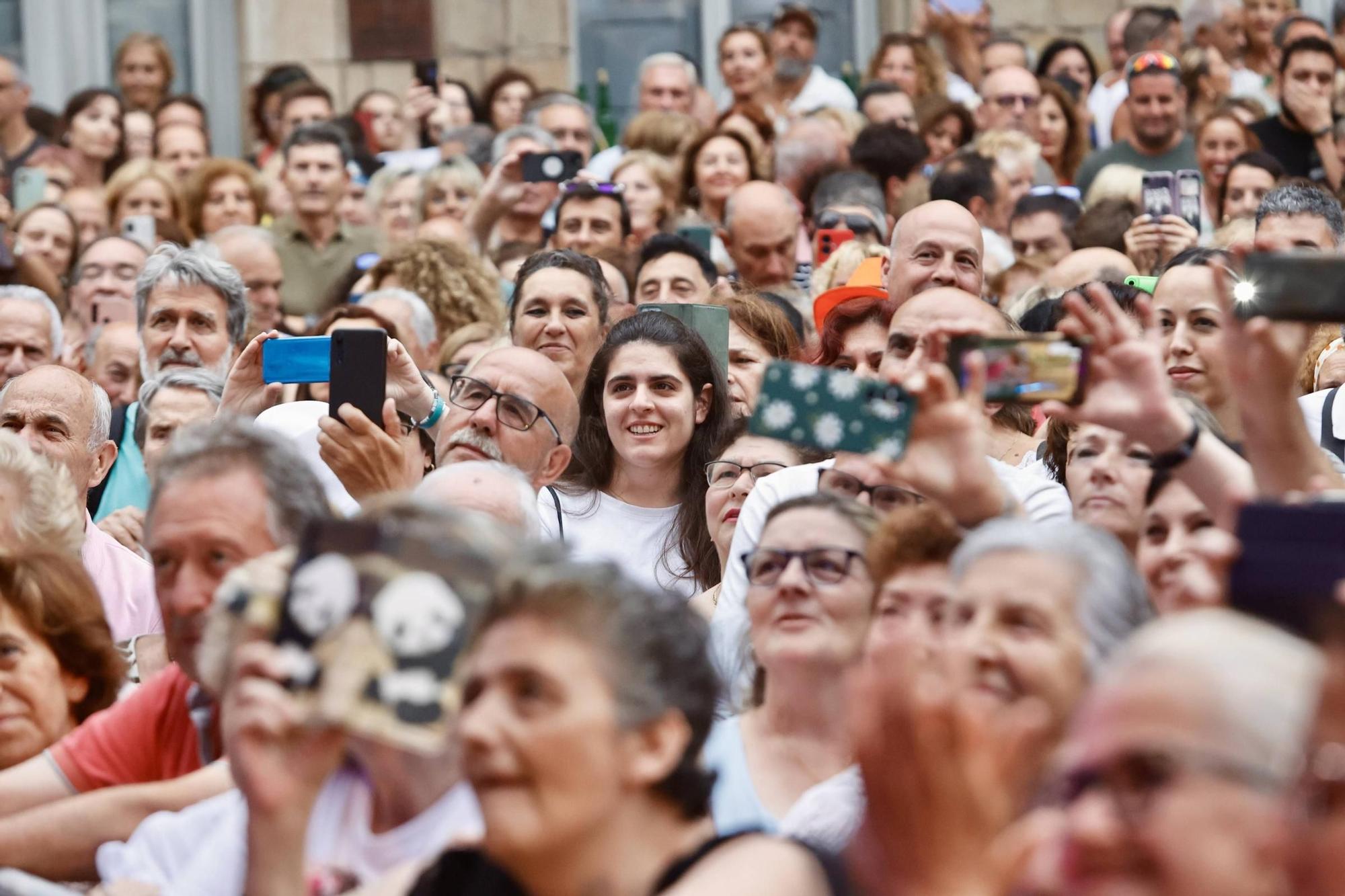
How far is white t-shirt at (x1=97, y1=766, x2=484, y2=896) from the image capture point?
9.38 ft

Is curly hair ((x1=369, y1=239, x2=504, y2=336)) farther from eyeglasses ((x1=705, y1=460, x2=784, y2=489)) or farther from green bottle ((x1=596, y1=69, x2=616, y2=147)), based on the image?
green bottle ((x1=596, y1=69, x2=616, y2=147))

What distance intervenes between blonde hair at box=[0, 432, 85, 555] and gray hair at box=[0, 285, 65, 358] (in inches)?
92.0

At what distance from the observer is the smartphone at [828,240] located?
7.47m

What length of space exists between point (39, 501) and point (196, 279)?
6.99ft

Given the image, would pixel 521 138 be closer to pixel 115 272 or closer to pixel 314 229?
pixel 314 229

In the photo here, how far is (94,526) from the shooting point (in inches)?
212

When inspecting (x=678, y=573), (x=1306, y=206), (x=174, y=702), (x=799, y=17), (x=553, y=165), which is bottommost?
(x=678, y=573)

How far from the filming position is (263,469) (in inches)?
135

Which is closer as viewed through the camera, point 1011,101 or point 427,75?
point 1011,101

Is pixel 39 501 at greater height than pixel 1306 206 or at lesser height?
lesser

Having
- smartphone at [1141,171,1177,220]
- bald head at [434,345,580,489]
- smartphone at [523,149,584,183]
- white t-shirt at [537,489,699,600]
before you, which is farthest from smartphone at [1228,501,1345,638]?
smartphone at [523,149,584,183]

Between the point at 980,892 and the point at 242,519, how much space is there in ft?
4.78

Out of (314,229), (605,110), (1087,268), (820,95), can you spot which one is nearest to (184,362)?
(314,229)

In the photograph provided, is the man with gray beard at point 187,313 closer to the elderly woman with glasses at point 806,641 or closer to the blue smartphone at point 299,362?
the blue smartphone at point 299,362
